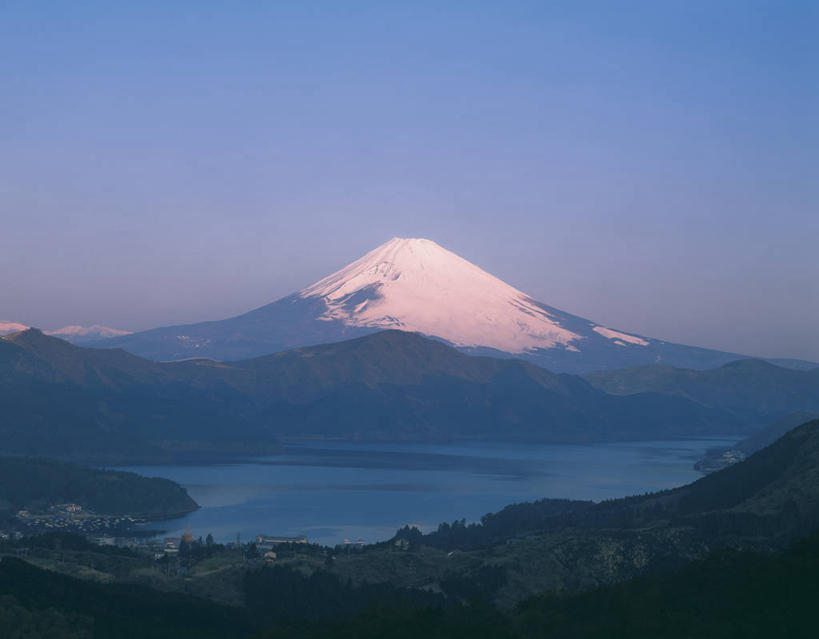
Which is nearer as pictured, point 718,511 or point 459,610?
point 459,610

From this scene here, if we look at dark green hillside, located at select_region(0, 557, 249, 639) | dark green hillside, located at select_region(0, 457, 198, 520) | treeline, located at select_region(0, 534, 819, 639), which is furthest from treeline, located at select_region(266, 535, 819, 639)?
dark green hillside, located at select_region(0, 457, 198, 520)

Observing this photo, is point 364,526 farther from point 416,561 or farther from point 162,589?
point 162,589

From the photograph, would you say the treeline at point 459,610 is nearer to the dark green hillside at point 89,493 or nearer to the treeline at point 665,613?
the treeline at point 665,613

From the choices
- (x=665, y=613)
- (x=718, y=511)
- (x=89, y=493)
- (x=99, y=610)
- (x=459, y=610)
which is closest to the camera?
(x=665, y=613)

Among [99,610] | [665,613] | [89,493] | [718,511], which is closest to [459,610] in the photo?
[665,613]

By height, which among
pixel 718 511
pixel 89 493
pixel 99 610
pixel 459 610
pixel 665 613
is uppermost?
pixel 718 511

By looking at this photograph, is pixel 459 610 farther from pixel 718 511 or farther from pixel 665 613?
pixel 718 511

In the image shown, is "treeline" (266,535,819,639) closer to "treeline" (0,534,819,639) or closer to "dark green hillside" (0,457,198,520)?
"treeline" (0,534,819,639)

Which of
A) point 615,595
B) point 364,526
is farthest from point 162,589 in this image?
point 364,526

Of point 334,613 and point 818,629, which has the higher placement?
point 818,629
